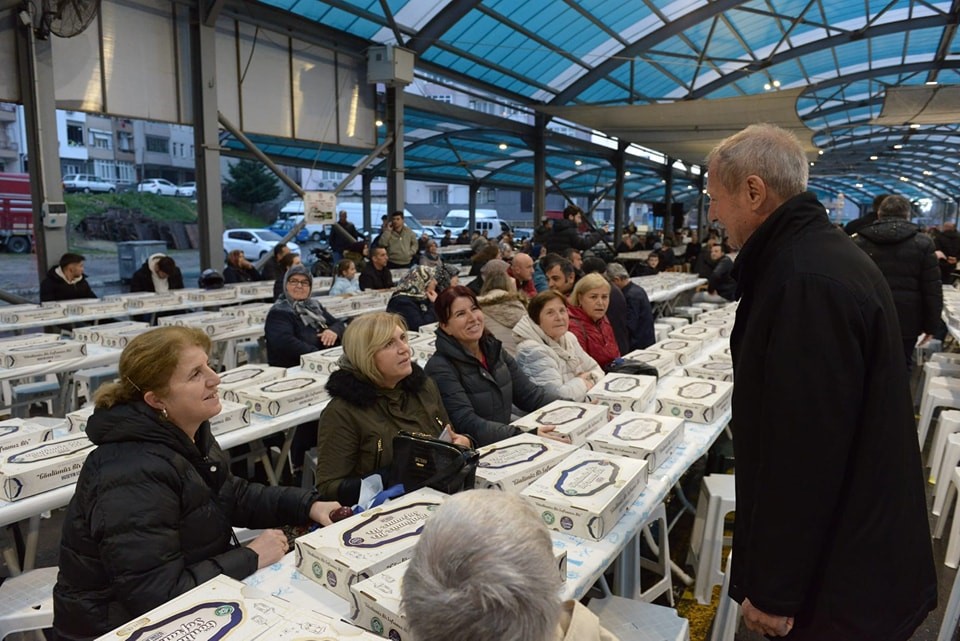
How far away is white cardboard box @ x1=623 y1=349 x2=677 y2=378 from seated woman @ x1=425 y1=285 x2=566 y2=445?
94cm

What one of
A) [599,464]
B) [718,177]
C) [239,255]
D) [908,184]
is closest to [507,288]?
[599,464]

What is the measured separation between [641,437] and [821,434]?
1125 mm

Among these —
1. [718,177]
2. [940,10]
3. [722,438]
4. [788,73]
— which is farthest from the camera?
[788,73]

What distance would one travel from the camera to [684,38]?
14.7 metres

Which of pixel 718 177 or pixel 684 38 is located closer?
pixel 718 177

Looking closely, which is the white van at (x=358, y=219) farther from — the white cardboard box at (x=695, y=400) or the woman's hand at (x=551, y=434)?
the woman's hand at (x=551, y=434)

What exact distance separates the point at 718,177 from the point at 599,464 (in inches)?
39.6

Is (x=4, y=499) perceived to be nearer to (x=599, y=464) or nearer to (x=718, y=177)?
(x=599, y=464)

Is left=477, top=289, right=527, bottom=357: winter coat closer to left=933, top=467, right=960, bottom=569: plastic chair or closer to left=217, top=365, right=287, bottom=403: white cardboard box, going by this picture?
left=217, top=365, right=287, bottom=403: white cardboard box

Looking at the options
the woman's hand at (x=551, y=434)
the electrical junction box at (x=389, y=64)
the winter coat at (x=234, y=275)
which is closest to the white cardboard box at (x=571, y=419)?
the woman's hand at (x=551, y=434)

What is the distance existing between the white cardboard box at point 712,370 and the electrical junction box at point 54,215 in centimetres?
670

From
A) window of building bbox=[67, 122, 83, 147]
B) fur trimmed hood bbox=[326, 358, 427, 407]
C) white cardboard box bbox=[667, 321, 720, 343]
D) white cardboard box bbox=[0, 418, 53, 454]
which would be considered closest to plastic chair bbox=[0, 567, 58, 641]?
white cardboard box bbox=[0, 418, 53, 454]

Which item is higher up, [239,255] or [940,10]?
[940,10]

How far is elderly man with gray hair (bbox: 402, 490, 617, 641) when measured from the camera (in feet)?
2.86
